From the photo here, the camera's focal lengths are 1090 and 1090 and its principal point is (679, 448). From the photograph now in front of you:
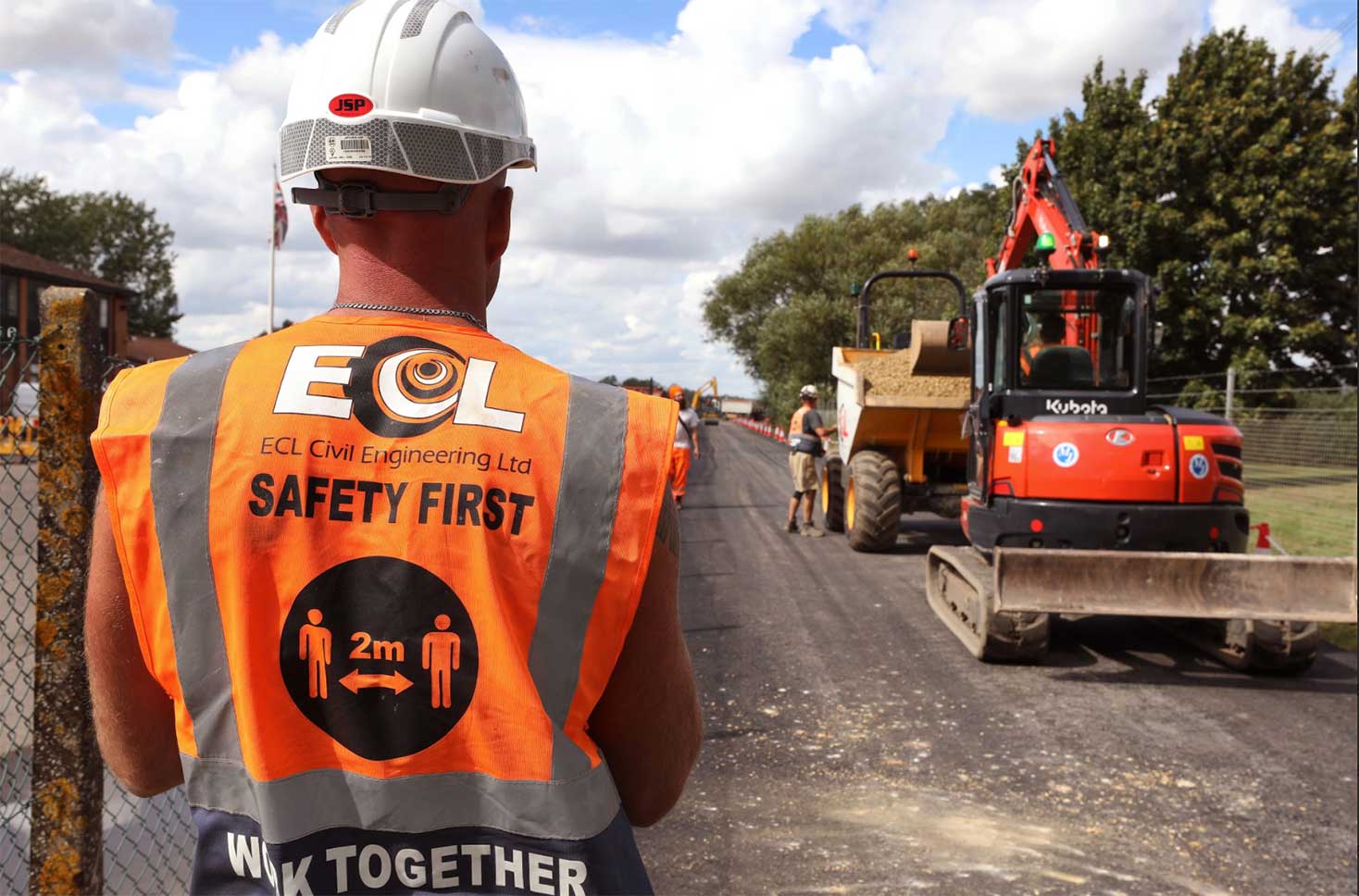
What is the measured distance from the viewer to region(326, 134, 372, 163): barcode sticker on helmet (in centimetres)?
153

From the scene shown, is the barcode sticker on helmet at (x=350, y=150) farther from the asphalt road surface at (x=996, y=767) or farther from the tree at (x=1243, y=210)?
the tree at (x=1243, y=210)

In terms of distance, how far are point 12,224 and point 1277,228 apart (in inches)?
2750

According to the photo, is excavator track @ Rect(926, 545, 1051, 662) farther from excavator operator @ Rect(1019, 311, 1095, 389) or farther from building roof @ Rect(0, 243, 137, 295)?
building roof @ Rect(0, 243, 137, 295)

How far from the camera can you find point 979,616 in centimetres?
755

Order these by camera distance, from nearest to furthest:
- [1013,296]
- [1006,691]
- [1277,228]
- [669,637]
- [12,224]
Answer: [669,637] < [1006,691] < [1013,296] < [1277,228] < [12,224]

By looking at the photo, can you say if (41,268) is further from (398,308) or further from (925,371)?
(398,308)

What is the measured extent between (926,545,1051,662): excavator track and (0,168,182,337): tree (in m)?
67.5

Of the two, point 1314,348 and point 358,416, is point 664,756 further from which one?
point 1314,348

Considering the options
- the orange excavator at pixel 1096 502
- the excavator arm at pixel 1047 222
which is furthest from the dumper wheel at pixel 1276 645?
the excavator arm at pixel 1047 222

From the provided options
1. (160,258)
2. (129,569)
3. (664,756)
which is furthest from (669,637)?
(160,258)

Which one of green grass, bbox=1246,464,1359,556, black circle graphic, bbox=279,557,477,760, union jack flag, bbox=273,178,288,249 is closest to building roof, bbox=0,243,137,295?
union jack flag, bbox=273,178,288,249

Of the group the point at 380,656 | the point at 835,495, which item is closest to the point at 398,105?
the point at 380,656

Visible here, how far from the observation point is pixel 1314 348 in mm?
24688

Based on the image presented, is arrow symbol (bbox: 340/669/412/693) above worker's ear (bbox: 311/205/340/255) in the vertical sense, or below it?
below
